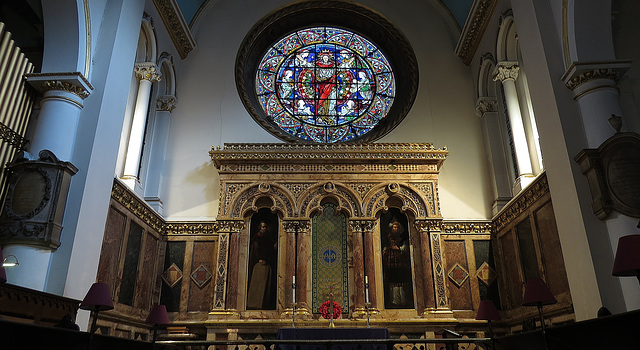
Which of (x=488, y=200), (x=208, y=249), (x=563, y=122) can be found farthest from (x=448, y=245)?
(x=208, y=249)

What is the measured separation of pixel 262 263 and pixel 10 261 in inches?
190

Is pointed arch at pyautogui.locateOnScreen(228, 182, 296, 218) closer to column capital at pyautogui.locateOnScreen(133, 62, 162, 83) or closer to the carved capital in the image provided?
the carved capital

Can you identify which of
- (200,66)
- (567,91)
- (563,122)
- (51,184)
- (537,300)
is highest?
(200,66)

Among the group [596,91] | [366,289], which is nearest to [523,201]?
[596,91]

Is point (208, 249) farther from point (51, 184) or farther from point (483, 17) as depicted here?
point (483, 17)

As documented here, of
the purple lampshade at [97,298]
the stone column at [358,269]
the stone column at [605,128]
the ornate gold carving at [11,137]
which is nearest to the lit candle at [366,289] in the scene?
the stone column at [358,269]

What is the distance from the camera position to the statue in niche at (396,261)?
9484 millimetres

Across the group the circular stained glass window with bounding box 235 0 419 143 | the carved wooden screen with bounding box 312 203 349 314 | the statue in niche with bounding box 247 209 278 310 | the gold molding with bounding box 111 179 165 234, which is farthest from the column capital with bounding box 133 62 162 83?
the carved wooden screen with bounding box 312 203 349 314

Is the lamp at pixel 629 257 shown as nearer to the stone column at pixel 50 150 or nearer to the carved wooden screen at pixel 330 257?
the carved wooden screen at pixel 330 257

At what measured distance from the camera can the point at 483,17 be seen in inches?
417

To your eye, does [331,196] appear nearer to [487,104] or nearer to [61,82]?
[487,104]

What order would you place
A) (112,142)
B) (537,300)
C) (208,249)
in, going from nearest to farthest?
1. (537,300)
2. (112,142)
3. (208,249)

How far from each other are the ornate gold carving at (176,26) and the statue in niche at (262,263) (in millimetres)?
4778

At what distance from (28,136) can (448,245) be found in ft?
26.3
